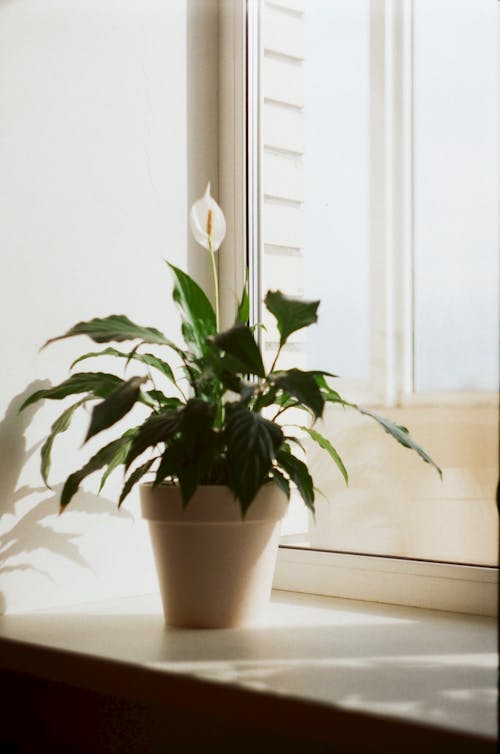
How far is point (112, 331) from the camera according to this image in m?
1.30

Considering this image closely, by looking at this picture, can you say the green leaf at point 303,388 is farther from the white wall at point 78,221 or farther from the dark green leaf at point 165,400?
the white wall at point 78,221

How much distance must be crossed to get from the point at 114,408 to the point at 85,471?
0.52 feet

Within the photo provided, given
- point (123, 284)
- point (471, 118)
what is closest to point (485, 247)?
point (471, 118)

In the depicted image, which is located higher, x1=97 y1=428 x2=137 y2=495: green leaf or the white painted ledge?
x1=97 y1=428 x2=137 y2=495: green leaf

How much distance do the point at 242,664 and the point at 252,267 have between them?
2.80 feet

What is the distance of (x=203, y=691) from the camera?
105cm

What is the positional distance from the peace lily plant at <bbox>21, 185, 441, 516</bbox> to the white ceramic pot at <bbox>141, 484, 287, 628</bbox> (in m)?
0.03

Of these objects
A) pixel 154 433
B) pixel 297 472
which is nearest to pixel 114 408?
pixel 154 433

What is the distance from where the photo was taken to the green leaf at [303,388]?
1.19 metres

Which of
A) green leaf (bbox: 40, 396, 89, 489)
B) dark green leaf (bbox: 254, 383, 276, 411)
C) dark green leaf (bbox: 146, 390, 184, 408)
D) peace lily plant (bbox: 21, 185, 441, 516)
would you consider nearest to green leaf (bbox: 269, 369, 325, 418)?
peace lily plant (bbox: 21, 185, 441, 516)

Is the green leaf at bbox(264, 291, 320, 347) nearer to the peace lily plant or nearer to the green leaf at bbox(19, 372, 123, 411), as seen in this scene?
the peace lily plant

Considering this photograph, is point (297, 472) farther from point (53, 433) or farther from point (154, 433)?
point (53, 433)

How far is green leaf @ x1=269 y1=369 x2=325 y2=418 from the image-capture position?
3.89 feet

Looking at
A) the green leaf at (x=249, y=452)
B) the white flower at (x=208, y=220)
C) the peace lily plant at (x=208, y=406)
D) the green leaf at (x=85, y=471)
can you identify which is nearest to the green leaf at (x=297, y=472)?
the peace lily plant at (x=208, y=406)
